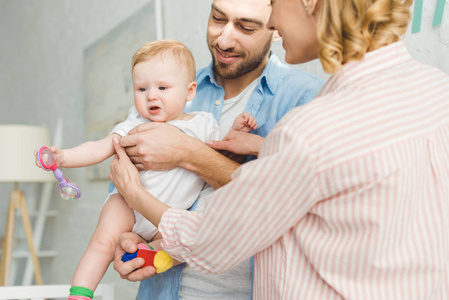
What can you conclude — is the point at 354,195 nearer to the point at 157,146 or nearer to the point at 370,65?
the point at 370,65

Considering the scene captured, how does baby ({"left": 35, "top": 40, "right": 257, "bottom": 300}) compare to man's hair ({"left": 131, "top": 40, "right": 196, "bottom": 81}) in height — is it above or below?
below

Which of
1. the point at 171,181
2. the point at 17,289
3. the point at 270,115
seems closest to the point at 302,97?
the point at 270,115

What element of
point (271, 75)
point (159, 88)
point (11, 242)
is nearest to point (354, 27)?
point (271, 75)

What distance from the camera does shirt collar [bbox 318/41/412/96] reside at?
0.88 meters

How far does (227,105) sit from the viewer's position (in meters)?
1.62

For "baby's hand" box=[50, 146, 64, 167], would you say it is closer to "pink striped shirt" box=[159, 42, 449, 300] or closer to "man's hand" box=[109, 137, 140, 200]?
"man's hand" box=[109, 137, 140, 200]

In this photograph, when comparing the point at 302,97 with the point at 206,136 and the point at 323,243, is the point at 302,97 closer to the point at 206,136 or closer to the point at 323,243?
the point at 206,136

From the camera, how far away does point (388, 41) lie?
2.95ft

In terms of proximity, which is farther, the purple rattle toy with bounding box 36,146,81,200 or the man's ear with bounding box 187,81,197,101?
the man's ear with bounding box 187,81,197,101

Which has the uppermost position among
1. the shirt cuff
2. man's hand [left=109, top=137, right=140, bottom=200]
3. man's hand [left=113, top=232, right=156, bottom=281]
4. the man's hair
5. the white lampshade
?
the man's hair

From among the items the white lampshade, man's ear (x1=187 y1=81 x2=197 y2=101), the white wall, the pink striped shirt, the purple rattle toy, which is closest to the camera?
the pink striped shirt

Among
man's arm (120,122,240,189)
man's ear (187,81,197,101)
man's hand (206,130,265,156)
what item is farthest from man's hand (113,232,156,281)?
man's ear (187,81,197,101)

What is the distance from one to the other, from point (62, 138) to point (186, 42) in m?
2.04

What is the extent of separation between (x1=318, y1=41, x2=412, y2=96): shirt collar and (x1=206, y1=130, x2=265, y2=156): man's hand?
1.50 ft
